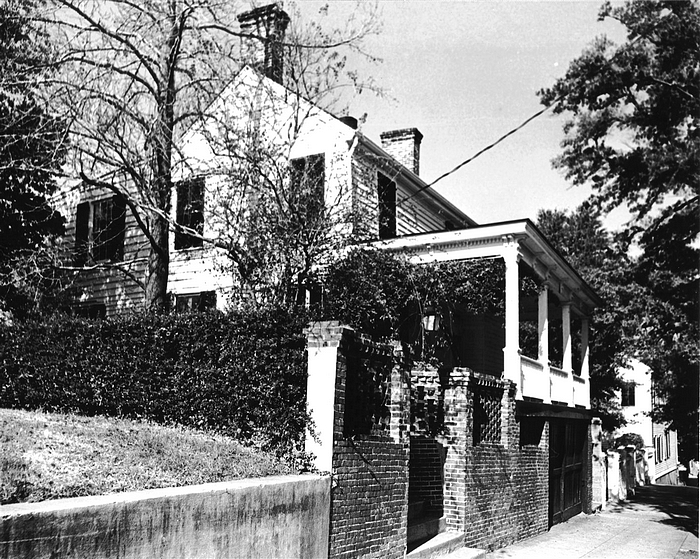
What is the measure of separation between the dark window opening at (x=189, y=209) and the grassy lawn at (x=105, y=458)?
547 cm

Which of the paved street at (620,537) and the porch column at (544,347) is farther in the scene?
the porch column at (544,347)

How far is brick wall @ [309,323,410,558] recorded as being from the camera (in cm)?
850

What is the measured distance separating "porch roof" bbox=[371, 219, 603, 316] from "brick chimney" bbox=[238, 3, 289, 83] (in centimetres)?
378

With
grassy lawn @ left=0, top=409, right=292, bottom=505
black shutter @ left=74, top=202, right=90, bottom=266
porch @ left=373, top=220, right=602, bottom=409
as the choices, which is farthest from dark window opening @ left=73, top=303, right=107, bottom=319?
grassy lawn @ left=0, top=409, right=292, bottom=505

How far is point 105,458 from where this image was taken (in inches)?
277

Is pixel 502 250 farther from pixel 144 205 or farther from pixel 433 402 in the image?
pixel 144 205

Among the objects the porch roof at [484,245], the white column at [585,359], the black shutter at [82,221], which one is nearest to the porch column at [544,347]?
the porch roof at [484,245]

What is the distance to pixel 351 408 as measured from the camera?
8.98 metres

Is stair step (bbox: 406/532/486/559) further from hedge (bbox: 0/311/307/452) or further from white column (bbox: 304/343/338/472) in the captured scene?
hedge (bbox: 0/311/307/452)

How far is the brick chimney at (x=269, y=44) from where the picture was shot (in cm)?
1422

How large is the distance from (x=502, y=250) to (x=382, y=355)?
5749 mm

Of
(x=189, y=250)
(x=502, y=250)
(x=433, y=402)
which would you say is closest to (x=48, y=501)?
(x=433, y=402)

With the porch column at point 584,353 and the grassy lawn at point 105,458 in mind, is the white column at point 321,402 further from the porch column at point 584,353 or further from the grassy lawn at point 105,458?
the porch column at point 584,353

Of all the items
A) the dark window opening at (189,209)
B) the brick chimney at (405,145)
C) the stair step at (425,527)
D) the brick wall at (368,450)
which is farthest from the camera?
the brick chimney at (405,145)
